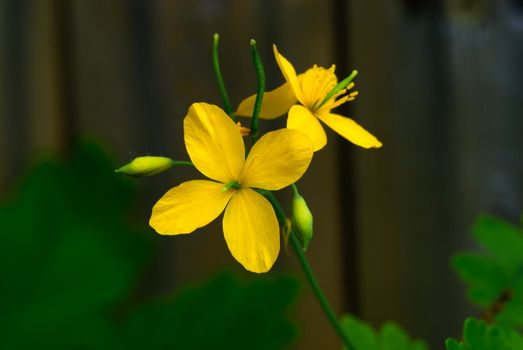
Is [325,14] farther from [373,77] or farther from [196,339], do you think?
[196,339]

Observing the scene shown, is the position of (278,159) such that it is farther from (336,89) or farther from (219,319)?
(219,319)

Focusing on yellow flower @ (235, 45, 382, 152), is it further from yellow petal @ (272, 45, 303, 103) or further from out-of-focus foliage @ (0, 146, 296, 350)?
out-of-focus foliage @ (0, 146, 296, 350)

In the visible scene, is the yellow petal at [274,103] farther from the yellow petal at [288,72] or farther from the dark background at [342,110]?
the dark background at [342,110]

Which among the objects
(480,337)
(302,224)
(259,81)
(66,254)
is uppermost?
(259,81)

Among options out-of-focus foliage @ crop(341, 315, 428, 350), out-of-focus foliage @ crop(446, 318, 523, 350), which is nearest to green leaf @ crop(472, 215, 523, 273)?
out-of-focus foliage @ crop(341, 315, 428, 350)

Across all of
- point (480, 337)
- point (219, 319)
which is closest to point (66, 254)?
point (219, 319)
